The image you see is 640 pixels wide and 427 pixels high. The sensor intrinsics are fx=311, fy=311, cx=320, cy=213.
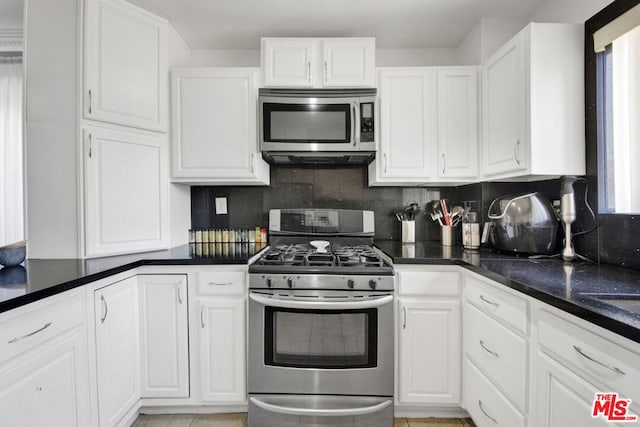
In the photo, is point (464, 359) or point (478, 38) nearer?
point (464, 359)

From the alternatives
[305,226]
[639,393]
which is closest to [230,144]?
[305,226]

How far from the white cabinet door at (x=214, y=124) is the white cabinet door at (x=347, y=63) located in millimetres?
489

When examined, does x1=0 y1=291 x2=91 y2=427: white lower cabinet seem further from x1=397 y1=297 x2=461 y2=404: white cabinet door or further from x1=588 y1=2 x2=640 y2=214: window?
x1=588 y1=2 x2=640 y2=214: window

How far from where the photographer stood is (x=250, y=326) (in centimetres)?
167

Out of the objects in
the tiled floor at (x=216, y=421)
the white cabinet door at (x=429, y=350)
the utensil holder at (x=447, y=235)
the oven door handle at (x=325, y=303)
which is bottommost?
the tiled floor at (x=216, y=421)

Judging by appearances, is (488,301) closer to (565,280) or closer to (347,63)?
(565,280)

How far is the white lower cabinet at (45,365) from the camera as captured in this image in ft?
3.21

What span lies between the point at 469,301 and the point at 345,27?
6.28 ft

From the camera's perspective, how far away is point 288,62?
2049 millimetres

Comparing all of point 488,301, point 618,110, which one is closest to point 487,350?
point 488,301

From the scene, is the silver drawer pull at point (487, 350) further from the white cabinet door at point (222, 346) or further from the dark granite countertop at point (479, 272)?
the white cabinet door at point (222, 346)

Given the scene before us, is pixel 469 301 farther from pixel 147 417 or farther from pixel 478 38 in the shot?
pixel 147 417

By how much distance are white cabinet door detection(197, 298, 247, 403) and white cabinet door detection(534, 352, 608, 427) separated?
4.46 feet

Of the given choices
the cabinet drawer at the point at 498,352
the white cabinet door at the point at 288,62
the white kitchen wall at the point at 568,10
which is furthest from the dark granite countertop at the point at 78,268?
the white kitchen wall at the point at 568,10
